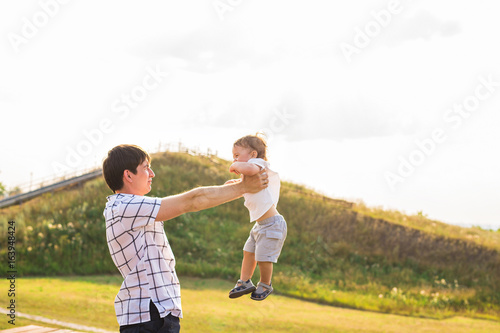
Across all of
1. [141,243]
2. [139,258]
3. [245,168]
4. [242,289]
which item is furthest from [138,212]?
[242,289]

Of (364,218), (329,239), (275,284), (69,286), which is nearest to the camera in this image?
(69,286)

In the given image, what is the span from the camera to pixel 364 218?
2344cm

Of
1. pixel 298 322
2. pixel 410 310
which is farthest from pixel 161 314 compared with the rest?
pixel 410 310

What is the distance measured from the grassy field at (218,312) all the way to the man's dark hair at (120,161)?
8.71 metres

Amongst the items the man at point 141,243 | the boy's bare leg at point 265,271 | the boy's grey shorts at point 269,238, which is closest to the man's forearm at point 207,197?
the man at point 141,243

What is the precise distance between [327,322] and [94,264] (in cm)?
880

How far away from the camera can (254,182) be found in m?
4.40

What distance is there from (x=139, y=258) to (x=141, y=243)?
11cm

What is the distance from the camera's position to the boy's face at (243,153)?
484 centimetres

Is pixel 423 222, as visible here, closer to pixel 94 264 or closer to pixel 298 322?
pixel 298 322

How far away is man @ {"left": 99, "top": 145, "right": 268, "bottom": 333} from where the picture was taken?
3840mm

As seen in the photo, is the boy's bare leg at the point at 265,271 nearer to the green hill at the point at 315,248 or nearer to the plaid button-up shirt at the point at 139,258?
the plaid button-up shirt at the point at 139,258

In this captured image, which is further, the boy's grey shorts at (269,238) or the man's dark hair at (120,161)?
the boy's grey shorts at (269,238)

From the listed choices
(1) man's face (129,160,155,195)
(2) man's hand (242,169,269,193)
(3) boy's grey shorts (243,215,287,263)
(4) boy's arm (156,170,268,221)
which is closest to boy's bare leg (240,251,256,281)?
(3) boy's grey shorts (243,215,287,263)
